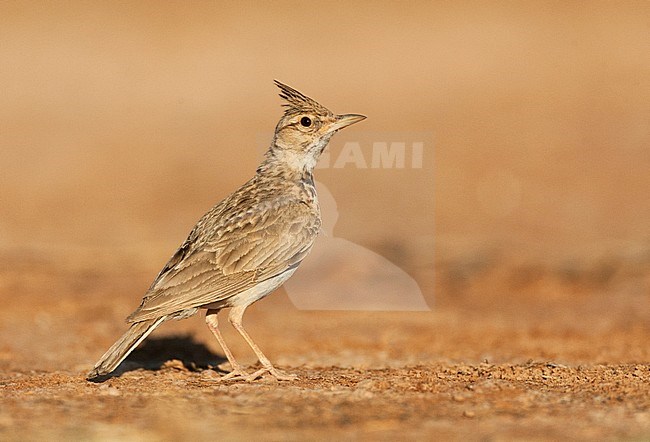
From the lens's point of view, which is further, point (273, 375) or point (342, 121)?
point (342, 121)

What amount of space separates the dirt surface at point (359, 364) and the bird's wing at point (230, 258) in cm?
59

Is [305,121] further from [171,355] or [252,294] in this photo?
[171,355]

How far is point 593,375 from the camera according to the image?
695cm

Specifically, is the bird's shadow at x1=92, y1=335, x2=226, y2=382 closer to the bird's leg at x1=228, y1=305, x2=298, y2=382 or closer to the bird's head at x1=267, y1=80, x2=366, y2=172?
the bird's leg at x1=228, y1=305, x2=298, y2=382

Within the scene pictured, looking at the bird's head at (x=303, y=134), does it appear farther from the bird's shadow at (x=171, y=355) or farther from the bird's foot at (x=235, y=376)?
the bird's shadow at (x=171, y=355)

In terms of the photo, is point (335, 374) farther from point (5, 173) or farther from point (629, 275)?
point (5, 173)

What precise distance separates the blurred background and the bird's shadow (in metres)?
3.49

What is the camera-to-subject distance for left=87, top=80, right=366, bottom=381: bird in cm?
671

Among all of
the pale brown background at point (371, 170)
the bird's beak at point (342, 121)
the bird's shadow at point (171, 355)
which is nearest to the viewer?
the bird's beak at point (342, 121)

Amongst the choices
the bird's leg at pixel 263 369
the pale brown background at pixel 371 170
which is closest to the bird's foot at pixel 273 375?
the bird's leg at pixel 263 369

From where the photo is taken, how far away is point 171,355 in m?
9.11

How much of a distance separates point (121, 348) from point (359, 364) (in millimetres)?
2532

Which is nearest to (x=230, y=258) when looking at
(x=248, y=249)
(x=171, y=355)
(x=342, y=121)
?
(x=248, y=249)

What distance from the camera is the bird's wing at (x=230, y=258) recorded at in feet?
22.1
